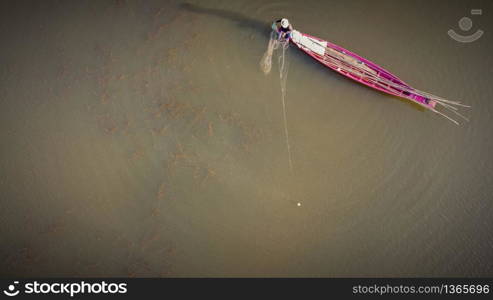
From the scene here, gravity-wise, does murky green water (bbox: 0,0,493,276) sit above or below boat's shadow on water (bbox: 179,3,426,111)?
below

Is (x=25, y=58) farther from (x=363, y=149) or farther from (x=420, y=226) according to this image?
(x=420, y=226)

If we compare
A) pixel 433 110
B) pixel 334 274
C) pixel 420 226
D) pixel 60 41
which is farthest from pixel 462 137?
pixel 60 41

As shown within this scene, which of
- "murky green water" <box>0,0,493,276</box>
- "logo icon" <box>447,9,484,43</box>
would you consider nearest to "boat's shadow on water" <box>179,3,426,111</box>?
"murky green water" <box>0,0,493,276</box>

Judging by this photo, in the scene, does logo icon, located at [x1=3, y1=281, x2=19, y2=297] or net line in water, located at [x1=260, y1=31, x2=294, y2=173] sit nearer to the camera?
logo icon, located at [x1=3, y1=281, x2=19, y2=297]

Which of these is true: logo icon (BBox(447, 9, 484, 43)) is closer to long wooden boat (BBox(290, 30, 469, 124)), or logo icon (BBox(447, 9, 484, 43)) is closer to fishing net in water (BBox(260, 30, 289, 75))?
long wooden boat (BBox(290, 30, 469, 124))

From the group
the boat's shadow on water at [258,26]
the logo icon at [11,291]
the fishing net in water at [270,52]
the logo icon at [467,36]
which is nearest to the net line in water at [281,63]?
the fishing net in water at [270,52]

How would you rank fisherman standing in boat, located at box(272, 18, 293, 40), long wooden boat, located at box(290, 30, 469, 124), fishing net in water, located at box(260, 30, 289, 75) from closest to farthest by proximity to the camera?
fisherman standing in boat, located at box(272, 18, 293, 40)
long wooden boat, located at box(290, 30, 469, 124)
fishing net in water, located at box(260, 30, 289, 75)

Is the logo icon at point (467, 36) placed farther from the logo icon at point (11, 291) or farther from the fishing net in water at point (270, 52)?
the logo icon at point (11, 291)
